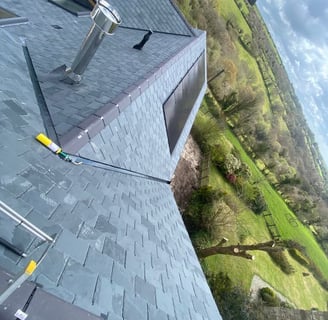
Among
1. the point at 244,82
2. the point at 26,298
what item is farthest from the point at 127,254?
the point at 244,82

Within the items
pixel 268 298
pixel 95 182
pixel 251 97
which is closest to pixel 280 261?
pixel 268 298

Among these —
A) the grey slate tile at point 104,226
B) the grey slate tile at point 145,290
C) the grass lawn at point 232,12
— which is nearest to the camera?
the grey slate tile at point 145,290

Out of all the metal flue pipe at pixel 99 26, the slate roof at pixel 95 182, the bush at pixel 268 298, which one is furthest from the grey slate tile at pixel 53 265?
the bush at pixel 268 298

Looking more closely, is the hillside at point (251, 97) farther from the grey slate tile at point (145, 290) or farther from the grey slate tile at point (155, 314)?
the grey slate tile at point (155, 314)

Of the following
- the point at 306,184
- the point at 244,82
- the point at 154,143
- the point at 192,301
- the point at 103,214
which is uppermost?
the point at 244,82

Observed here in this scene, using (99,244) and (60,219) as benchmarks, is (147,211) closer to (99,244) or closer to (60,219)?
(99,244)
